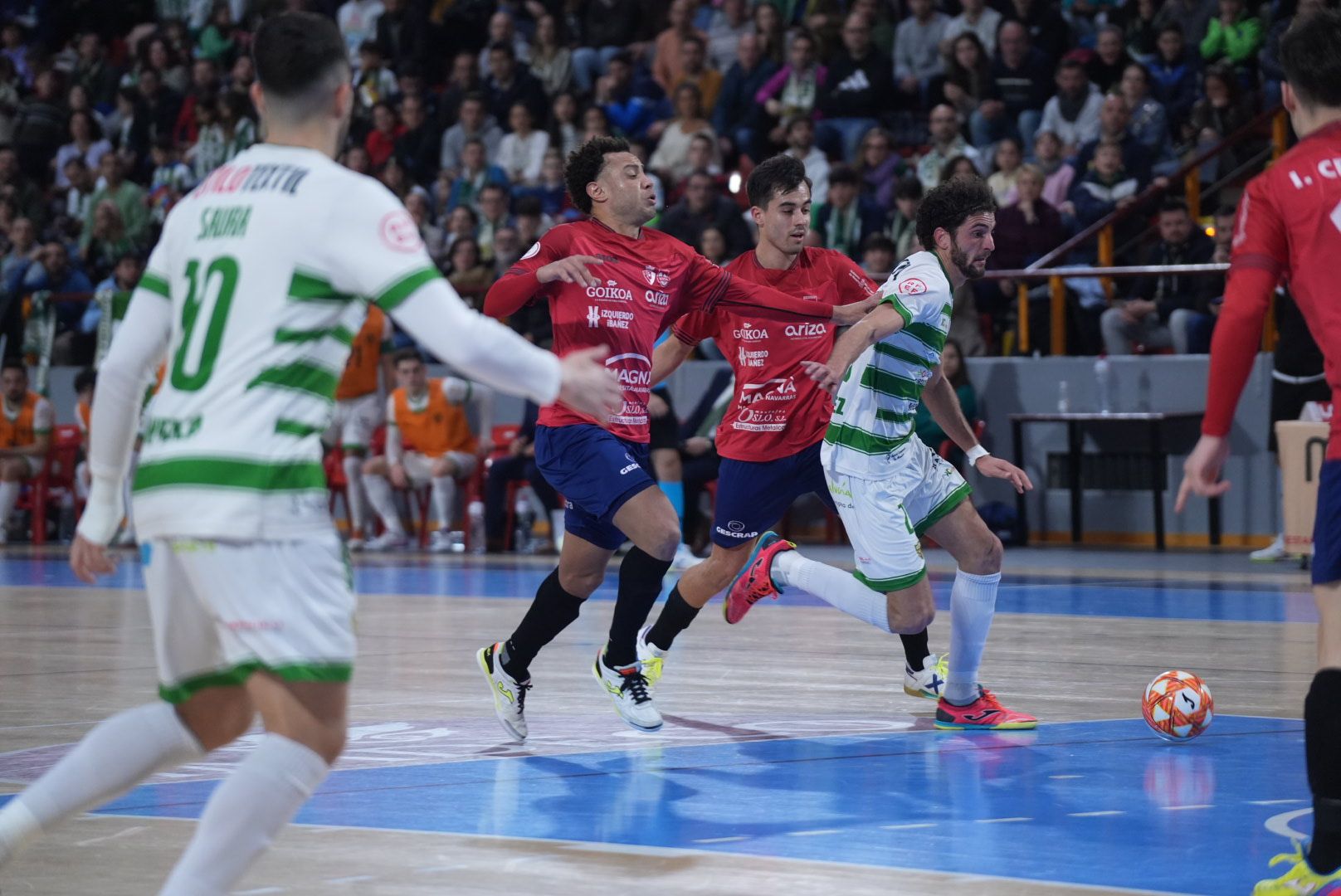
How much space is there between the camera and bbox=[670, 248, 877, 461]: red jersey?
24.7ft

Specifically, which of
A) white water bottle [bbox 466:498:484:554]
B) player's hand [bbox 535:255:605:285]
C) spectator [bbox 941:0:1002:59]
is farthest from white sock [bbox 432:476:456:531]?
player's hand [bbox 535:255:605:285]

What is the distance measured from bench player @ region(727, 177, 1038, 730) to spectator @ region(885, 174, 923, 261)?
8.19m

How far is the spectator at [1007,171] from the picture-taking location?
→ 15461 mm

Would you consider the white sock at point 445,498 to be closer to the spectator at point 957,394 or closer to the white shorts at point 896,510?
the spectator at point 957,394

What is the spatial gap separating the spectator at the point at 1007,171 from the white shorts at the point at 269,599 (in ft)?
41.8

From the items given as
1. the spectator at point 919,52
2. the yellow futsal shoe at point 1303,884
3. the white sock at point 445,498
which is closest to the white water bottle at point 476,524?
the white sock at point 445,498

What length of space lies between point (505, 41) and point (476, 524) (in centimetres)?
633

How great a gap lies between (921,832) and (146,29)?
21.9 m

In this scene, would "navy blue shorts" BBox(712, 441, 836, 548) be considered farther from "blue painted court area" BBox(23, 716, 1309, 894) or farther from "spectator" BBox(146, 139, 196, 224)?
"spectator" BBox(146, 139, 196, 224)

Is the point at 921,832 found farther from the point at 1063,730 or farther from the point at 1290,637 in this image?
the point at 1290,637

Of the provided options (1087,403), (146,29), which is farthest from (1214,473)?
(146,29)

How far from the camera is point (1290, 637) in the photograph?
8.94m

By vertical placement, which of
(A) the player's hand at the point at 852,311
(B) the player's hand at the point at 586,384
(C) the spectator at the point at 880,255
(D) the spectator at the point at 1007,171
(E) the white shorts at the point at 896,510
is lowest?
(E) the white shorts at the point at 896,510

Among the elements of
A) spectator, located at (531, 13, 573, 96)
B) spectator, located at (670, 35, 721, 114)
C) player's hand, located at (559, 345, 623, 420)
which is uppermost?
spectator, located at (531, 13, 573, 96)
